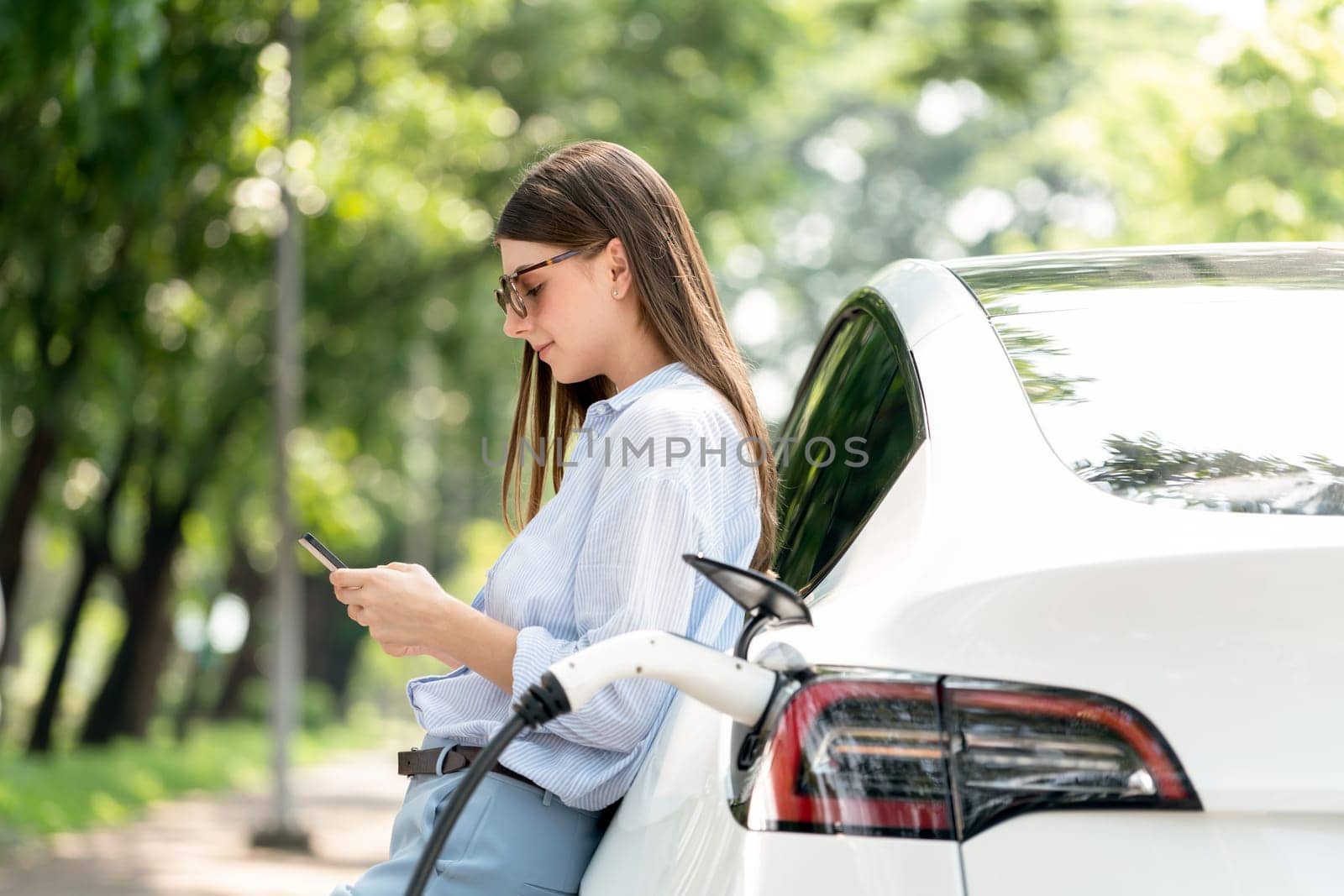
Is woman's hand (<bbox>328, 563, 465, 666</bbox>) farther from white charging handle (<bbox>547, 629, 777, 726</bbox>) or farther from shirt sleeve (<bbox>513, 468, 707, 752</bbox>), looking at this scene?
white charging handle (<bbox>547, 629, 777, 726</bbox>)

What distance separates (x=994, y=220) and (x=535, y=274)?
1671 inches

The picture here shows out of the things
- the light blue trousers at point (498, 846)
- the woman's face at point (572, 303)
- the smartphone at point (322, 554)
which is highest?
the woman's face at point (572, 303)

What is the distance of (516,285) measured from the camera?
2.53 meters

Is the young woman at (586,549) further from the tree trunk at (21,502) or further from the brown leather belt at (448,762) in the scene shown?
the tree trunk at (21,502)

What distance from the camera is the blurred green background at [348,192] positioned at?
11.2 m

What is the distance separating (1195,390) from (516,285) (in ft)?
3.42

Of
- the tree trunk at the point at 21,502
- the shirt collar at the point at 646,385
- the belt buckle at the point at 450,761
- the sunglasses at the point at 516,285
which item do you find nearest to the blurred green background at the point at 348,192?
the tree trunk at the point at 21,502

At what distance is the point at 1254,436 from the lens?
5.83 feet

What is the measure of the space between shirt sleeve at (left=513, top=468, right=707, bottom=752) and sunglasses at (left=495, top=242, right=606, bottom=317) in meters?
0.47

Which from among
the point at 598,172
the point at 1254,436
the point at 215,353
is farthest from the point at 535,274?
the point at 215,353

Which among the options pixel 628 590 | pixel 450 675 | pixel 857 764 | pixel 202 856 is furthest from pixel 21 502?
pixel 857 764

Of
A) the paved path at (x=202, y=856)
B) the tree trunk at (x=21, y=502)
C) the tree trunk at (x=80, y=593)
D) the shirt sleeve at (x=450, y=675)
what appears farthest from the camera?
the tree trunk at (x=80, y=593)

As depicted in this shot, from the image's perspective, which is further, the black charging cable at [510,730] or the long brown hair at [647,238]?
the long brown hair at [647,238]

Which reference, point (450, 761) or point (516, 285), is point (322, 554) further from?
point (516, 285)
